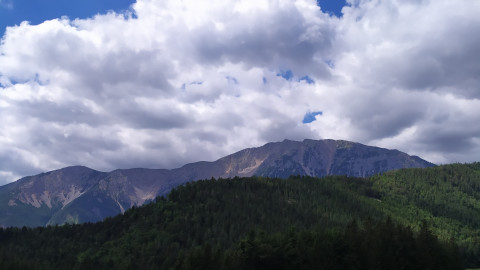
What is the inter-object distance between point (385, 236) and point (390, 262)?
9.29 metres

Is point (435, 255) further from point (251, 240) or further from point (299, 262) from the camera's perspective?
point (251, 240)

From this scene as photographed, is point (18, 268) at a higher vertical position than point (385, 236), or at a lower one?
lower

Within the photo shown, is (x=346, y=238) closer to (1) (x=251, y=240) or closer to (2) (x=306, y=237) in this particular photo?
(2) (x=306, y=237)

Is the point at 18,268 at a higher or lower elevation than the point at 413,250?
lower

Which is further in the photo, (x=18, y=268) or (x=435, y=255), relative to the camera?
(x=18, y=268)

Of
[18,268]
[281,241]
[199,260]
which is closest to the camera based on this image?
[199,260]

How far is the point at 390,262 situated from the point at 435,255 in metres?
23.4

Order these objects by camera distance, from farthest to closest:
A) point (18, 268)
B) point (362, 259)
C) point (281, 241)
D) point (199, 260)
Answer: point (18, 268), point (281, 241), point (362, 259), point (199, 260)

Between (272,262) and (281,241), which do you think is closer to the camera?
(272,262)

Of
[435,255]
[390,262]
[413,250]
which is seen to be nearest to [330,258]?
[390,262]

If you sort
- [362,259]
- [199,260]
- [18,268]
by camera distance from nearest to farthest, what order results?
[199,260]
[362,259]
[18,268]

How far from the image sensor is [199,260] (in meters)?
142

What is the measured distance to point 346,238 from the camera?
156 meters

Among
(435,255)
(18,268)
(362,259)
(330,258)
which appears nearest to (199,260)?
(330,258)
